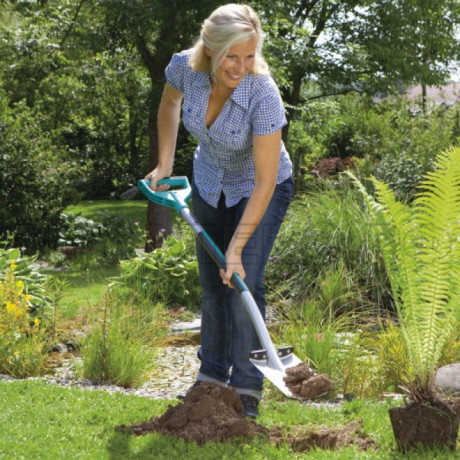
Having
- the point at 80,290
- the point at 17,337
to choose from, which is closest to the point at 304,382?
the point at 17,337

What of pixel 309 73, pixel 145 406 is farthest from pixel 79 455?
pixel 309 73

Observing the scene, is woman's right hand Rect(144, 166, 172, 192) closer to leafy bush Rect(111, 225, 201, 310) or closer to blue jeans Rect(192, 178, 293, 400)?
blue jeans Rect(192, 178, 293, 400)

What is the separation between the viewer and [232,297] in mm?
3488

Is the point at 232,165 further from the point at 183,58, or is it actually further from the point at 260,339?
the point at 260,339

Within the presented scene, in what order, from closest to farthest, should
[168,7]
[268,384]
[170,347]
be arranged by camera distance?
[268,384], [170,347], [168,7]

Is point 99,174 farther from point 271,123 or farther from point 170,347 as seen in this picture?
point 271,123

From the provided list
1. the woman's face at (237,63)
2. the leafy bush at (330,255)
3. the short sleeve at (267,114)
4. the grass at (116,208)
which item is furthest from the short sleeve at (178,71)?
the grass at (116,208)

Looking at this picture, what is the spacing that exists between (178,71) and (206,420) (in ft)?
5.39

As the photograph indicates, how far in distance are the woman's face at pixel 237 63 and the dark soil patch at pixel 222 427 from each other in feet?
4.47

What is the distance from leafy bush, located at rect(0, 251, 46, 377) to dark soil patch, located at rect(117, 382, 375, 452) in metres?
1.43

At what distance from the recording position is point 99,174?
18.4 m

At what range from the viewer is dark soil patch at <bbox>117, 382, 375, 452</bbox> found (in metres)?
3.11

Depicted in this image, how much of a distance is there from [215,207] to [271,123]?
0.56 m

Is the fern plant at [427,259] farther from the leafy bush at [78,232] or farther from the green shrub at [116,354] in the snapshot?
the leafy bush at [78,232]
